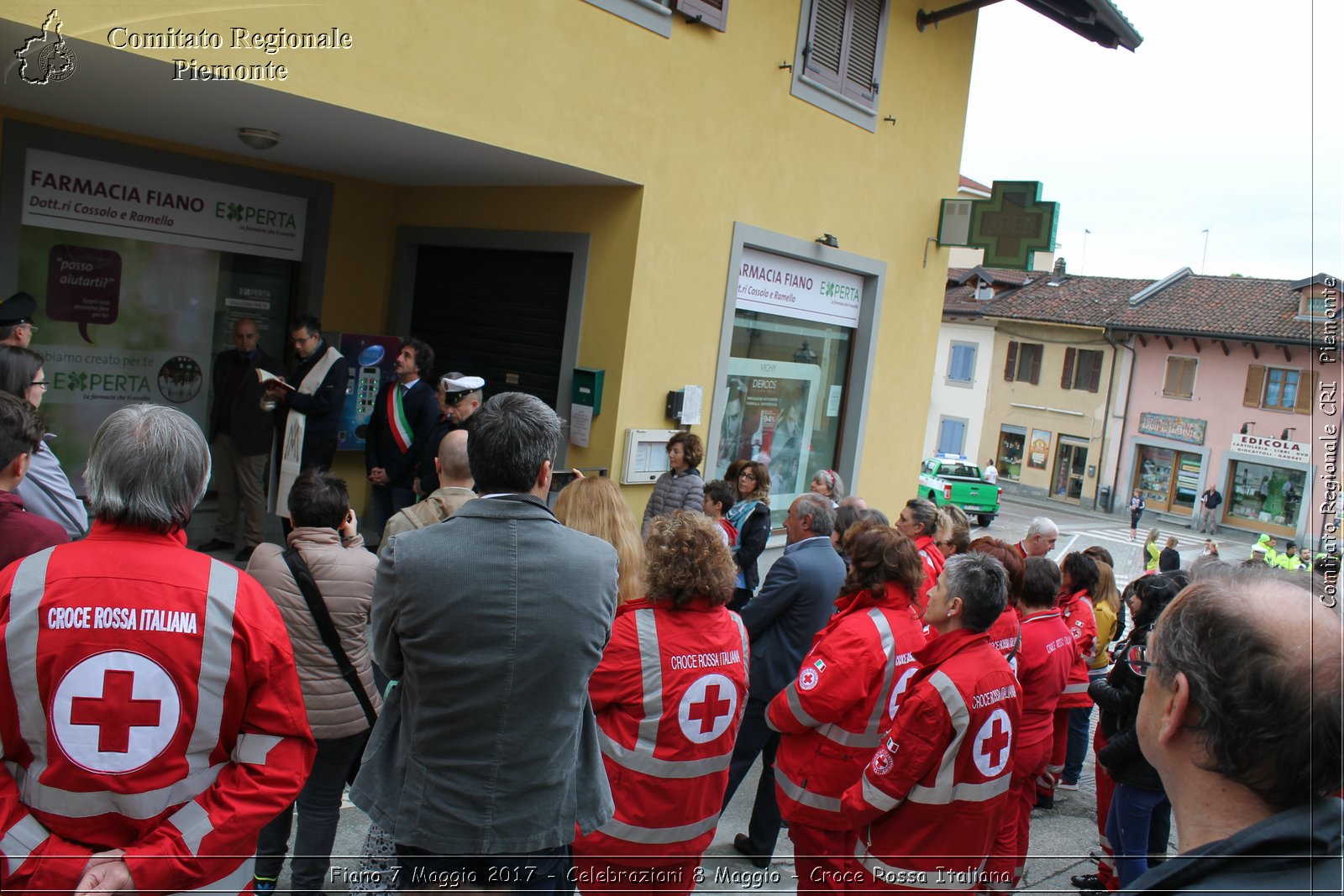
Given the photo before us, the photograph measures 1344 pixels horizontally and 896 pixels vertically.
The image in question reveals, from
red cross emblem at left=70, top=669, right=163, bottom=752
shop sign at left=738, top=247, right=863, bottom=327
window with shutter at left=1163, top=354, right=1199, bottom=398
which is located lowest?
red cross emblem at left=70, top=669, right=163, bottom=752

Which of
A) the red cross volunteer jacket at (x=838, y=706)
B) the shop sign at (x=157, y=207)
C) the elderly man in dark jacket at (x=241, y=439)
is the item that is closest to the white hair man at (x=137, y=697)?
the red cross volunteer jacket at (x=838, y=706)

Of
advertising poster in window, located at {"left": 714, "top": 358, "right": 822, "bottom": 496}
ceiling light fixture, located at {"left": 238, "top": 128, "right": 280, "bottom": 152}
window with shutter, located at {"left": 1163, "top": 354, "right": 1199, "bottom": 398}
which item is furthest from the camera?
window with shutter, located at {"left": 1163, "top": 354, "right": 1199, "bottom": 398}

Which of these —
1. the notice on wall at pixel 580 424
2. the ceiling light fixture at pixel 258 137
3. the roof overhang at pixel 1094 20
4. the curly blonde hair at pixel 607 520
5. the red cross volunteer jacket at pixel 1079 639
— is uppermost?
the roof overhang at pixel 1094 20

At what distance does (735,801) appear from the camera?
562cm

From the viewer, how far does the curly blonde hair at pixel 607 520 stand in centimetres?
367

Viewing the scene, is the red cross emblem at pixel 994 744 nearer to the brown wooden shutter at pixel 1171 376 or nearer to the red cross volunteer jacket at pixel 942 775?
the red cross volunteer jacket at pixel 942 775

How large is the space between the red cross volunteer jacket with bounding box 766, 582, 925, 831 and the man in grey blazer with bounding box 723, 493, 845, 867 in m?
0.70

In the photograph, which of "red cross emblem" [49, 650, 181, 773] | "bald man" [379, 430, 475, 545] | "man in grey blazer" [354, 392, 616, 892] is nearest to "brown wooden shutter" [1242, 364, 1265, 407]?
"bald man" [379, 430, 475, 545]

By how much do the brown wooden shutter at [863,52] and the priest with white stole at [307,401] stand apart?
547cm

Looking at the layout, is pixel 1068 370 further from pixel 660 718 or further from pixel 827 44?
pixel 660 718

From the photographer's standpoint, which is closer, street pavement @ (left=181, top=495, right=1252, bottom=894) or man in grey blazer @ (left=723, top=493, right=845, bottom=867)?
street pavement @ (left=181, top=495, right=1252, bottom=894)

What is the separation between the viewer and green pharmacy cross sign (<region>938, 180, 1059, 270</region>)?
1011cm

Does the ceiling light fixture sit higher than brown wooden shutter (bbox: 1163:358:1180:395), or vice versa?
brown wooden shutter (bbox: 1163:358:1180:395)

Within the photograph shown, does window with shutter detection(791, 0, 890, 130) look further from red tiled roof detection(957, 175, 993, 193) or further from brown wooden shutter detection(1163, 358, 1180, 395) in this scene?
red tiled roof detection(957, 175, 993, 193)
